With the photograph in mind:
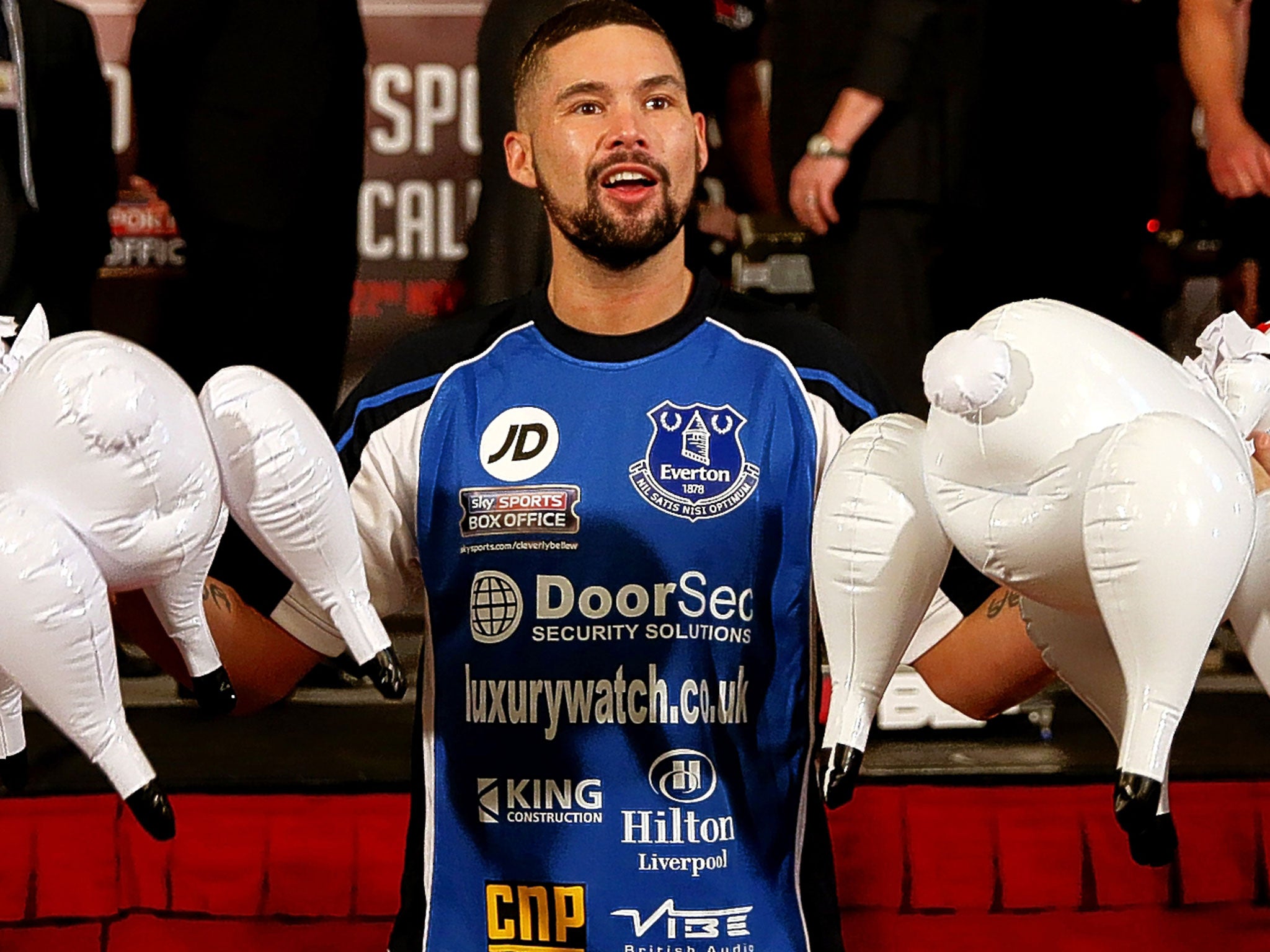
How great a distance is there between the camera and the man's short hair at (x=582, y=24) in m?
1.28

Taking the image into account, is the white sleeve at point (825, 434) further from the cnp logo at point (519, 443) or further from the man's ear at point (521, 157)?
the man's ear at point (521, 157)

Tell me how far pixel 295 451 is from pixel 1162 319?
139 cm

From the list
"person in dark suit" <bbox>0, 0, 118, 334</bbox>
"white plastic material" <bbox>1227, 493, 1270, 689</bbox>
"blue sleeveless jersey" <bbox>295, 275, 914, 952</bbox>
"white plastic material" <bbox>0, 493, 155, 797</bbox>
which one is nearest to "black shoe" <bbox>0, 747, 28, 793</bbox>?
"white plastic material" <bbox>0, 493, 155, 797</bbox>

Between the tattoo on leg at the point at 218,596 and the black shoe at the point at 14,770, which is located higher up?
the black shoe at the point at 14,770

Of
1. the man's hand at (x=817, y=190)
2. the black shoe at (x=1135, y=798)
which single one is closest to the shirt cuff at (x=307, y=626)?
the black shoe at (x=1135, y=798)

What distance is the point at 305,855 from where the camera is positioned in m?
1.71

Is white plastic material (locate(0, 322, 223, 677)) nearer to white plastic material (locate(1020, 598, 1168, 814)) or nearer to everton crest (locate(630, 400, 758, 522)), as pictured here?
everton crest (locate(630, 400, 758, 522))

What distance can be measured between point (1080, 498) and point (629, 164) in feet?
1.78

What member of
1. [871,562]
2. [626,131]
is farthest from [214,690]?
[626,131]

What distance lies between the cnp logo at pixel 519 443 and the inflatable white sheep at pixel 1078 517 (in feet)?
1.13

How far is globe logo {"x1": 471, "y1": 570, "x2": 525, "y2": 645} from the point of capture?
1.26 metres

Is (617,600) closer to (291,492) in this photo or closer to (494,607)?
(494,607)

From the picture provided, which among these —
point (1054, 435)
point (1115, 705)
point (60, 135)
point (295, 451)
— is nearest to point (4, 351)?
point (295, 451)

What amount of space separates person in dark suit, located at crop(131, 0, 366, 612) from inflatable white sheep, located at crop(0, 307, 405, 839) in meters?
1.03
